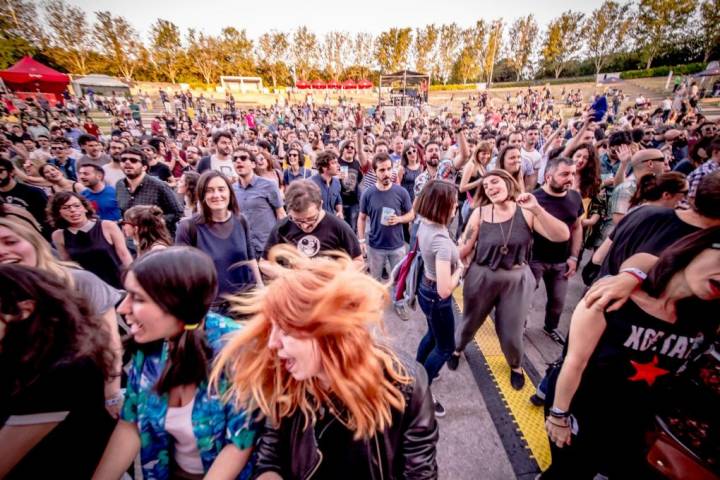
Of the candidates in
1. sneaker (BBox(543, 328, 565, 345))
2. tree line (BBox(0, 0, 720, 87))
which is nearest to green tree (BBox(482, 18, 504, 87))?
tree line (BBox(0, 0, 720, 87))

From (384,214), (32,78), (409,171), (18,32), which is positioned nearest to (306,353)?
(384,214)

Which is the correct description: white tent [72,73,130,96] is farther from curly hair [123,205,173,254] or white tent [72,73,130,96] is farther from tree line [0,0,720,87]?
curly hair [123,205,173,254]

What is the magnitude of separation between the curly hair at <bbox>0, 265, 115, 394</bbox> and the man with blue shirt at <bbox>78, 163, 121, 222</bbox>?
364 cm

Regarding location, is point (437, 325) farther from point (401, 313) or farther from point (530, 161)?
point (530, 161)

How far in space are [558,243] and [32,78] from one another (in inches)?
1595

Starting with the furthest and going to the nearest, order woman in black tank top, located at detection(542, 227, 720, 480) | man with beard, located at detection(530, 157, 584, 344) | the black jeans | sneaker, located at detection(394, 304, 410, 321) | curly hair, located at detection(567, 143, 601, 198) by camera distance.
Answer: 1. sneaker, located at detection(394, 304, 410, 321)
2. curly hair, located at detection(567, 143, 601, 198)
3. the black jeans
4. man with beard, located at detection(530, 157, 584, 344)
5. woman in black tank top, located at detection(542, 227, 720, 480)

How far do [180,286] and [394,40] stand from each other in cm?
7697

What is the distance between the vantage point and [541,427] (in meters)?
2.72

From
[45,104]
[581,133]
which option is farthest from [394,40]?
[581,133]

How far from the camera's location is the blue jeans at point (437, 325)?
107 inches

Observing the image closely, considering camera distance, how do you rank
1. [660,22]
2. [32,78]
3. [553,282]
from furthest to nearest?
[660,22]
[32,78]
[553,282]

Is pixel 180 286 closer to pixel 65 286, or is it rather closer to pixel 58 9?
pixel 65 286

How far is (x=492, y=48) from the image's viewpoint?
2339 inches

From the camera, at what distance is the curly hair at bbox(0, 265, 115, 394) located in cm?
135
